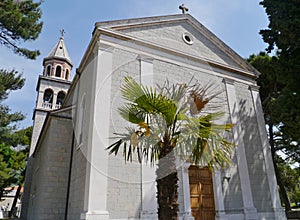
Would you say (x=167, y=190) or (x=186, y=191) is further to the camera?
(x=186, y=191)

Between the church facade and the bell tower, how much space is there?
6202 millimetres

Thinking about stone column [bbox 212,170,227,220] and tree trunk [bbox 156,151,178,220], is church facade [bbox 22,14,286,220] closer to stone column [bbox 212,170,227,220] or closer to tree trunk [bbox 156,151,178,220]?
stone column [bbox 212,170,227,220]

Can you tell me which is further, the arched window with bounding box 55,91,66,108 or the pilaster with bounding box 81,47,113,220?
the arched window with bounding box 55,91,66,108

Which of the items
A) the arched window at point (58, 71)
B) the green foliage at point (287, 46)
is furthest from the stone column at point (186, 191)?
the arched window at point (58, 71)

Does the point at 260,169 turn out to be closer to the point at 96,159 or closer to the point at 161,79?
the point at 161,79

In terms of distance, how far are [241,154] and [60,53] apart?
15.6 m

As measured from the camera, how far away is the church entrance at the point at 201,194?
7.87 metres

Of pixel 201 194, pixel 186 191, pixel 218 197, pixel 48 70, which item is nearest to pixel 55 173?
pixel 186 191

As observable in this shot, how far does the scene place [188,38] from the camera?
10938mm

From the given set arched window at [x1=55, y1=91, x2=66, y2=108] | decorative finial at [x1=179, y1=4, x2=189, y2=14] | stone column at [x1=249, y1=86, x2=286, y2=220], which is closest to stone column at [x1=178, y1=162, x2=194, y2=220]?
stone column at [x1=249, y1=86, x2=286, y2=220]

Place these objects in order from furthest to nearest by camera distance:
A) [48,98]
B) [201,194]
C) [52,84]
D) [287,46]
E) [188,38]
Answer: [48,98]
[52,84]
[188,38]
[287,46]
[201,194]

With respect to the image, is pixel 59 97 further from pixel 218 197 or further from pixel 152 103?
pixel 152 103

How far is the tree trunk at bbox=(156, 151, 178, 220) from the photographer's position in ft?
12.6

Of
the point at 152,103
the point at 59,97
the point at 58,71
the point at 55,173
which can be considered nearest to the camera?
the point at 152,103
